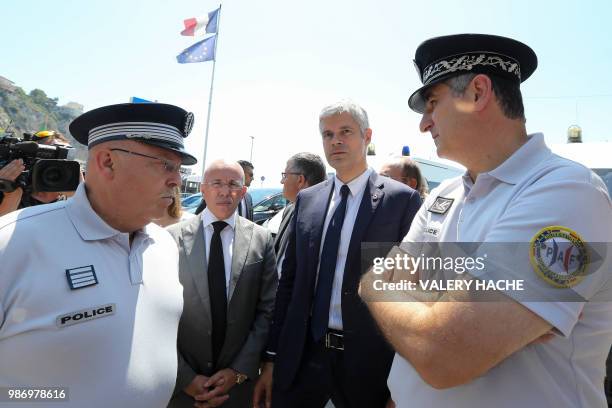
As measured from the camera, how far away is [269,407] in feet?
7.90

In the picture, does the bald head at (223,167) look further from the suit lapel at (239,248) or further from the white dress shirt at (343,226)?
the white dress shirt at (343,226)

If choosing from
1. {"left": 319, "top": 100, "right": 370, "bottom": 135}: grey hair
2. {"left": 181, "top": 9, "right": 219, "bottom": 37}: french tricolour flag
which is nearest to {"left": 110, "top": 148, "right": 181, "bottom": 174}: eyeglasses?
{"left": 319, "top": 100, "right": 370, "bottom": 135}: grey hair

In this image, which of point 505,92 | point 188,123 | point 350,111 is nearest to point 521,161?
point 505,92

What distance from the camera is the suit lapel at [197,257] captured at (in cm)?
240

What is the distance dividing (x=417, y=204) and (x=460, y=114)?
2.98ft

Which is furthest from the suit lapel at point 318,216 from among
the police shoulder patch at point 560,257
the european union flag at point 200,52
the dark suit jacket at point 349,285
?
the european union flag at point 200,52

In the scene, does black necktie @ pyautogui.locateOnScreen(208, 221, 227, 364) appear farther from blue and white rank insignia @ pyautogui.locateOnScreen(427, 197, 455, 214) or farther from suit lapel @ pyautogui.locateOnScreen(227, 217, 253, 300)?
blue and white rank insignia @ pyautogui.locateOnScreen(427, 197, 455, 214)

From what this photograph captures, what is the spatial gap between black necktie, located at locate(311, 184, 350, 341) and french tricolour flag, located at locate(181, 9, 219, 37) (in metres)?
13.9

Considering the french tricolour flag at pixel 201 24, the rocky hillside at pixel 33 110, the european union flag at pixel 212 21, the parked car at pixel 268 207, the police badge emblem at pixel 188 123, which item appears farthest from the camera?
the rocky hillside at pixel 33 110

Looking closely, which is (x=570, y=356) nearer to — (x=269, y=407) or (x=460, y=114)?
(x=460, y=114)

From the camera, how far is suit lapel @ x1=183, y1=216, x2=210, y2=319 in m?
2.40

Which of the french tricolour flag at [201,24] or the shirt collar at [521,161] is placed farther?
the french tricolour flag at [201,24]

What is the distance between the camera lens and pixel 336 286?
2.17m

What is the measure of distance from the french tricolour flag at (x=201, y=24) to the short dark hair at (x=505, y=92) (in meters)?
14.5
